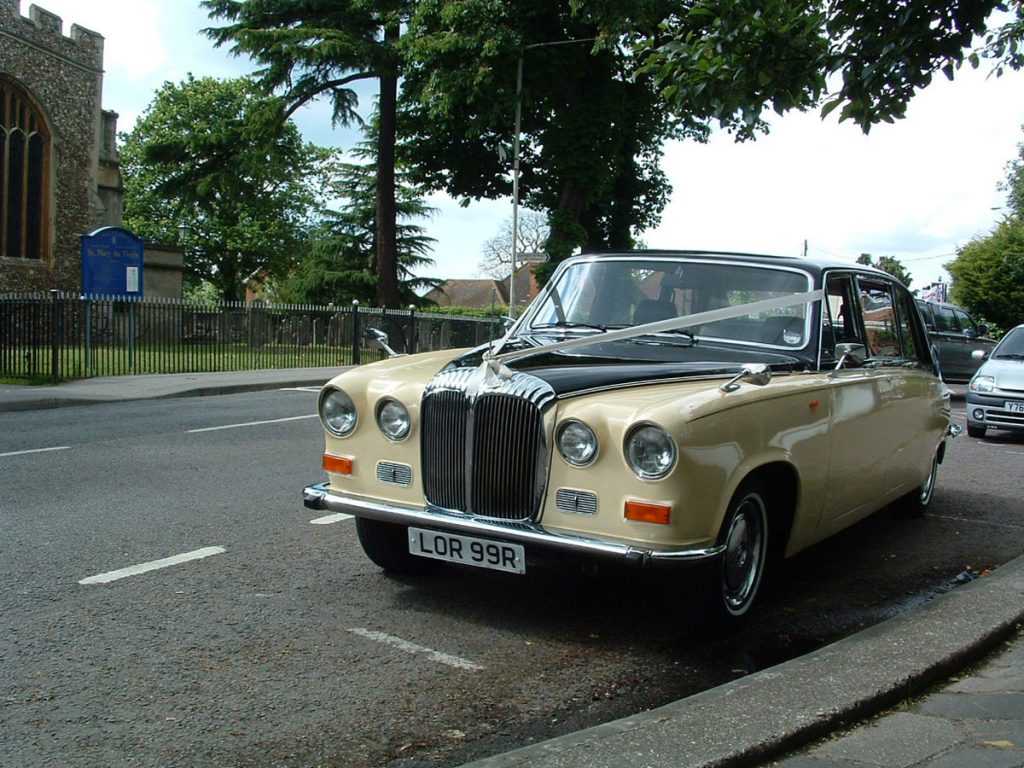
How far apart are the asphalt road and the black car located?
1318cm

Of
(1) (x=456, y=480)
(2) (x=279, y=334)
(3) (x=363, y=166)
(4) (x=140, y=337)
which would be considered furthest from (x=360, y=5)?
(1) (x=456, y=480)

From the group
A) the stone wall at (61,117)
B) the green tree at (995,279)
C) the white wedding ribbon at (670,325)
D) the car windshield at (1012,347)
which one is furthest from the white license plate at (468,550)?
the green tree at (995,279)

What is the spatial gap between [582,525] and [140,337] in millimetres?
19024

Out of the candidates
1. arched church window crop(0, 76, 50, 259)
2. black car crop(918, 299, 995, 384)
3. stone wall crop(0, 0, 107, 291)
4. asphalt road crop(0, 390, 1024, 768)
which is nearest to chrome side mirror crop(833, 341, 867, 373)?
asphalt road crop(0, 390, 1024, 768)

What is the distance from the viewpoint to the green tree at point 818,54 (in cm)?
684

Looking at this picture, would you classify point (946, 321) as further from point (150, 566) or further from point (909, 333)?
A: point (150, 566)

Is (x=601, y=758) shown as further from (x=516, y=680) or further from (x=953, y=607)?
(x=953, y=607)

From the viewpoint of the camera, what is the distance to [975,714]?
11.8 feet

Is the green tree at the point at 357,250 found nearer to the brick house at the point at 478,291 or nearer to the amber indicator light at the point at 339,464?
the amber indicator light at the point at 339,464

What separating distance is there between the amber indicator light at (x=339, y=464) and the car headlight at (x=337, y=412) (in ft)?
0.38

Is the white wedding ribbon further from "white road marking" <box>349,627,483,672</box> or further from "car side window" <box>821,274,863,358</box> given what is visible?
"white road marking" <box>349,627,483,672</box>

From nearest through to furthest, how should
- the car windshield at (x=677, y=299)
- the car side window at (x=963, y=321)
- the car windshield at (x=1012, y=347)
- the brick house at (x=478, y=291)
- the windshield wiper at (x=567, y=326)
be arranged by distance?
1. the car windshield at (x=677, y=299)
2. the windshield wiper at (x=567, y=326)
3. the car windshield at (x=1012, y=347)
4. the car side window at (x=963, y=321)
5. the brick house at (x=478, y=291)

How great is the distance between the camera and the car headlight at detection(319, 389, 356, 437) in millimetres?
4984

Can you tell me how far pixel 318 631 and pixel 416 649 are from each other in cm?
49
